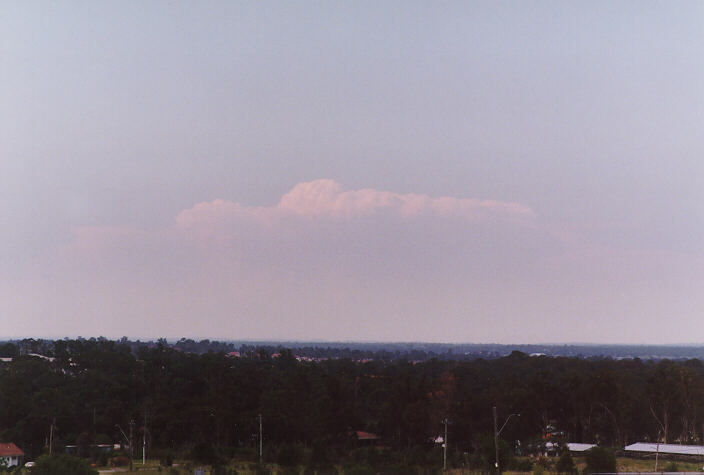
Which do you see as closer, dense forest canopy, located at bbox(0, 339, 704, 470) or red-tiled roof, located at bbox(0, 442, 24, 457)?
red-tiled roof, located at bbox(0, 442, 24, 457)

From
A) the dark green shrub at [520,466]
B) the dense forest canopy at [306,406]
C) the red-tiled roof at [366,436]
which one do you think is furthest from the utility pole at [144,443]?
the dark green shrub at [520,466]

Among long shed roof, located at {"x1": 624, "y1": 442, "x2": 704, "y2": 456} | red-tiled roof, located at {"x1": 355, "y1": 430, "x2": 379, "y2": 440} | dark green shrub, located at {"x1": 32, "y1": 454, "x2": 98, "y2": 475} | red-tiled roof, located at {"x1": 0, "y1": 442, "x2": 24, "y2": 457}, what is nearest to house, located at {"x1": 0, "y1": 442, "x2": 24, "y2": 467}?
red-tiled roof, located at {"x1": 0, "y1": 442, "x2": 24, "y2": 457}

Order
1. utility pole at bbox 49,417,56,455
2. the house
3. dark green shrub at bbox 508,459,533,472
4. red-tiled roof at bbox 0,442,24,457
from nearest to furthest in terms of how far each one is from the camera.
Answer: dark green shrub at bbox 508,459,533,472 < the house < red-tiled roof at bbox 0,442,24,457 < utility pole at bbox 49,417,56,455

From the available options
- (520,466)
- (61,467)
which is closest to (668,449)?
(520,466)

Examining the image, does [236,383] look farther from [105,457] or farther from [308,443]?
[105,457]

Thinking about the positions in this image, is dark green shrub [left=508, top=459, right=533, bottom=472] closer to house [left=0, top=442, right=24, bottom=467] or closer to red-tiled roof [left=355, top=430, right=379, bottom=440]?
red-tiled roof [left=355, top=430, right=379, bottom=440]

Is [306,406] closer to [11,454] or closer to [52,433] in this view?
[52,433]

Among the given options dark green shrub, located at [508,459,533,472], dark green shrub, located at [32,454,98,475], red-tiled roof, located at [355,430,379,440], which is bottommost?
red-tiled roof, located at [355,430,379,440]

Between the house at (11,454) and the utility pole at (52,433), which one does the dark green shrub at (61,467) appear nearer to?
the house at (11,454)
